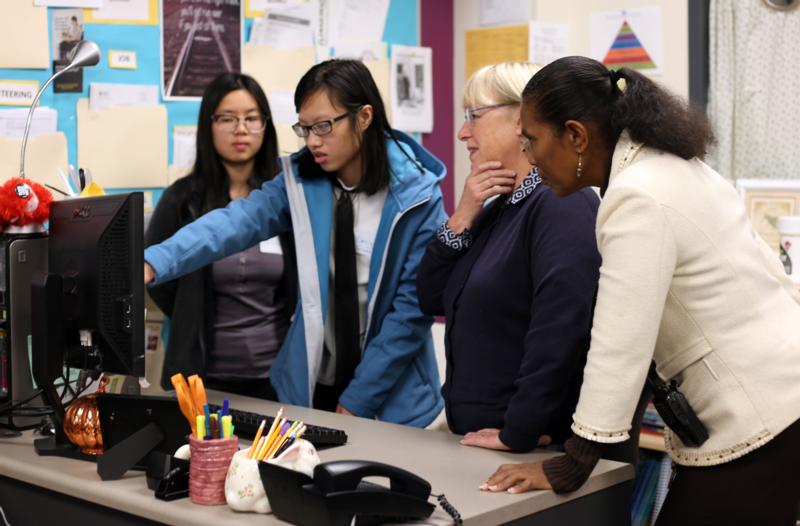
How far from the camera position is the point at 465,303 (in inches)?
75.4

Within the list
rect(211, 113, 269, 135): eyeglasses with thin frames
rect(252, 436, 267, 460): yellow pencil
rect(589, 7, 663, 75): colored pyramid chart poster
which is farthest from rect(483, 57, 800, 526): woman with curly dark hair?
rect(589, 7, 663, 75): colored pyramid chart poster

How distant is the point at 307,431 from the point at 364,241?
0.72m

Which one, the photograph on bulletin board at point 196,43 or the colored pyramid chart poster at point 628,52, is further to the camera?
the colored pyramid chart poster at point 628,52

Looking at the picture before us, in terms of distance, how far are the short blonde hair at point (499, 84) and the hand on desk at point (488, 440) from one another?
66 cm

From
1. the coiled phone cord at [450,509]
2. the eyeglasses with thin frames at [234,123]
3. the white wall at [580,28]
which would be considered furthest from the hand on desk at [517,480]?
the white wall at [580,28]

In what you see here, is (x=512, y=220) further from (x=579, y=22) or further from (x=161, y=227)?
(x=579, y=22)

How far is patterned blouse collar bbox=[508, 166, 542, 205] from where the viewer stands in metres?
1.91

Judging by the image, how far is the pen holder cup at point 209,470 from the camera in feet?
5.15

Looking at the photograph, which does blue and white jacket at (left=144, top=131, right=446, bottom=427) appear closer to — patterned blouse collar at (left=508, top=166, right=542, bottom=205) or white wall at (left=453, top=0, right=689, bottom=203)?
patterned blouse collar at (left=508, top=166, right=542, bottom=205)

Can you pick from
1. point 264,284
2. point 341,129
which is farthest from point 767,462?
point 264,284

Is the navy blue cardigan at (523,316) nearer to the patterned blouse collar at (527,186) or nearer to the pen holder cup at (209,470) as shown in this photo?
the patterned blouse collar at (527,186)

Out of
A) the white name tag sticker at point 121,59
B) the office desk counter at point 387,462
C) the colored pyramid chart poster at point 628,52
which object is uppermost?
the colored pyramid chart poster at point 628,52

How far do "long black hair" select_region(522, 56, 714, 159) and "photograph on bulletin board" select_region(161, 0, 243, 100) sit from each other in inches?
74.2

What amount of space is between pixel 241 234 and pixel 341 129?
1.19ft
